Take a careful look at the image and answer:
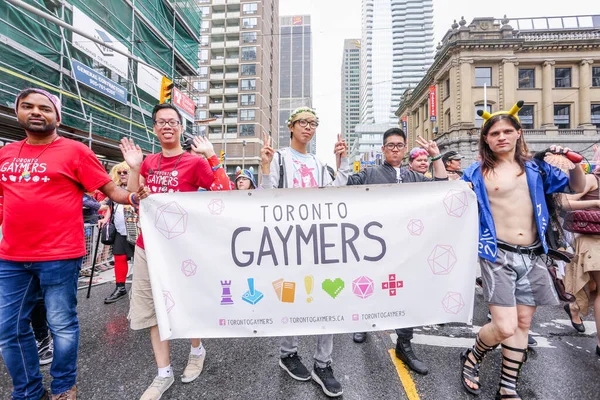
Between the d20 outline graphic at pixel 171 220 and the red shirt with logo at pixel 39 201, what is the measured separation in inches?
22.4

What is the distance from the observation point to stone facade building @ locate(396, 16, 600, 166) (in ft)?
103

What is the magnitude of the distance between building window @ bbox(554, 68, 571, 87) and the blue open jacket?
41.3m

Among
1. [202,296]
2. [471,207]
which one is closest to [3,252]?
[202,296]

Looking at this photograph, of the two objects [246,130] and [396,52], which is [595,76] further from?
[396,52]

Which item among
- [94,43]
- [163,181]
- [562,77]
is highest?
[562,77]

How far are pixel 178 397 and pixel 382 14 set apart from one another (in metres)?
144

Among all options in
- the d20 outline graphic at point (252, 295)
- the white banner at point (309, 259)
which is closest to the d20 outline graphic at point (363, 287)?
the white banner at point (309, 259)

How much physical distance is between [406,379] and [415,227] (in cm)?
129

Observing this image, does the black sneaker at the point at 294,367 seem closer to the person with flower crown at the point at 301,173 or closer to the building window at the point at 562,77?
the person with flower crown at the point at 301,173

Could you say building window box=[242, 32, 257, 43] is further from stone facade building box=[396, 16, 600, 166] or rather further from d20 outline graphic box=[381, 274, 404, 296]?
d20 outline graphic box=[381, 274, 404, 296]

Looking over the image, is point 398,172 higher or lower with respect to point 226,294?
higher

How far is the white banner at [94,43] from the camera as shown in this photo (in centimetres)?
1136

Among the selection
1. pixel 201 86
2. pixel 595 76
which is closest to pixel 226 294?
pixel 595 76

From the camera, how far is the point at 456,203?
244 centimetres
